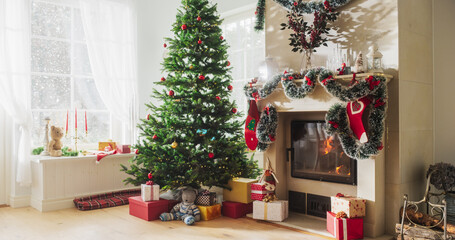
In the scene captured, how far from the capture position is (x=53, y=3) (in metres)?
4.82

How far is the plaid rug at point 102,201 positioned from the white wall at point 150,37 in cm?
134

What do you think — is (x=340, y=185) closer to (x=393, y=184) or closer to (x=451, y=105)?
(x=393, y=184)

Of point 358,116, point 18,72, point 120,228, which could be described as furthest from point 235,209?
point 18,72

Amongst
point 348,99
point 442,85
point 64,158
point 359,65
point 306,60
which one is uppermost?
point 306,60

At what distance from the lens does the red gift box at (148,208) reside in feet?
12.4

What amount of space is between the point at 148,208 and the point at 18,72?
84.1 inches

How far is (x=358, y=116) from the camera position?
125 inches

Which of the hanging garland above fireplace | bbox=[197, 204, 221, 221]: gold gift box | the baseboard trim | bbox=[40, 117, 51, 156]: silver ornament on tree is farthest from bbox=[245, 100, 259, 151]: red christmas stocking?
the baseboard trim

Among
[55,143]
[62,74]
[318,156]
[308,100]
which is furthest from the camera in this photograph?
[62,74]


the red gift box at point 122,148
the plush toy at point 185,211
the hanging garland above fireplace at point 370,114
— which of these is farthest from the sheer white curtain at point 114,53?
the hanging garland above fireplace at point 370,114

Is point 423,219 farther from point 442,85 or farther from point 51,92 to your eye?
point 51,92

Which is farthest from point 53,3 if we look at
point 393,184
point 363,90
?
point 393,184

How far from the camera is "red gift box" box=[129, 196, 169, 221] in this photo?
3.79 meters

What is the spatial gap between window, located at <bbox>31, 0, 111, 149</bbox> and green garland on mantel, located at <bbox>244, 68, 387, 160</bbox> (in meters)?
2.68
